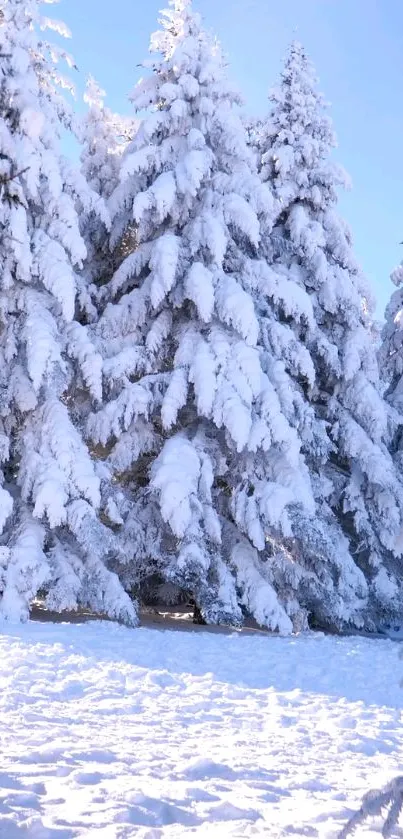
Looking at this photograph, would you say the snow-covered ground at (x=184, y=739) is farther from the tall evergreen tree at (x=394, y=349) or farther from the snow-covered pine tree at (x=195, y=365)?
the tall evergreen tree at (x=394, y=349)

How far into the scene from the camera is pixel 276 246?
18.7 m

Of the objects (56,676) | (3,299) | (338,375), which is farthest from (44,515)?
(338,375)

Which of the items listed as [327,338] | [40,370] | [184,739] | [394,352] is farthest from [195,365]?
[184,739]

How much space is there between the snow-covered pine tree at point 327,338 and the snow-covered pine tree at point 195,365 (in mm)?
1403

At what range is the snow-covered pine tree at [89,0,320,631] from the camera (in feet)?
47.6

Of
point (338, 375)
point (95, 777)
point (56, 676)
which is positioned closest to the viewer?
point (95, 777)

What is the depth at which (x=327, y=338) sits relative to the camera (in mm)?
18766

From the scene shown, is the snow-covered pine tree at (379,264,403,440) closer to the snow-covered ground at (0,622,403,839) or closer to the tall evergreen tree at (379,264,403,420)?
the tall evergreen tree at (379,264,403,420)

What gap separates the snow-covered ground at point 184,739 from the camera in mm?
4125

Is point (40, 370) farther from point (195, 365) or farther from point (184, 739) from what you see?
point (184, 739)

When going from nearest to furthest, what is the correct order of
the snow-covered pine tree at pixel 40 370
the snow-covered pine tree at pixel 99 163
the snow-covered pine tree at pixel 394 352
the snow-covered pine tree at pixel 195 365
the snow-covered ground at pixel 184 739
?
the snow-covered ground at pixel 184 739
the snow-covered pine tree at pixel 40 370
the snow-covered pine tree at pixel 195 365
the snow-covered pine tree at pixel 99 163
the snow-covered pine tree at pixel 394 352

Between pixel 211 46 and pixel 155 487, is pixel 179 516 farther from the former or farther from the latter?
pixel 211 46

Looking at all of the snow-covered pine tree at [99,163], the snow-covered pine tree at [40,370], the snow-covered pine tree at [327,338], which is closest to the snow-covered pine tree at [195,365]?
the snow-covered pine tree at [99,163]

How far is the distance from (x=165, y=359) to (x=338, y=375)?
4212 millimetres
